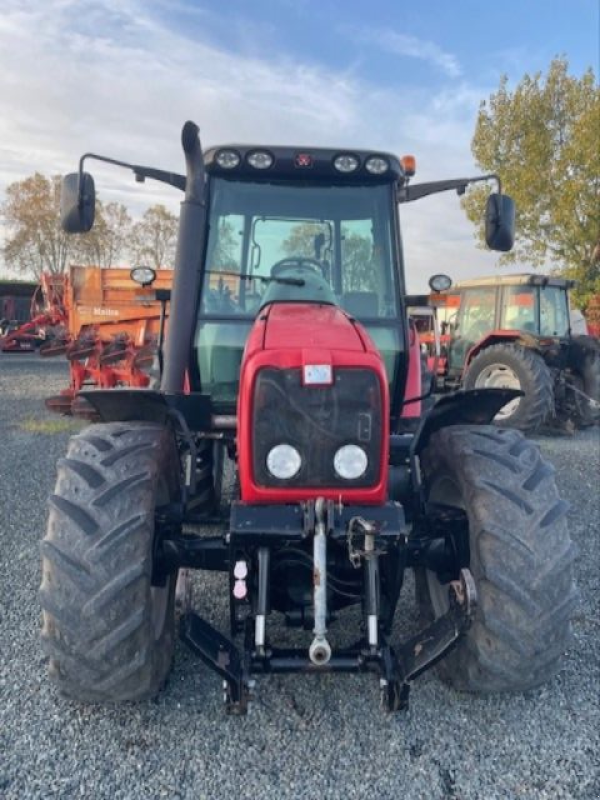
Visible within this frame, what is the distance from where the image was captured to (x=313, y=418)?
2.48m

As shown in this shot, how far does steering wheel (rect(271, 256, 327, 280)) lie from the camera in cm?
368

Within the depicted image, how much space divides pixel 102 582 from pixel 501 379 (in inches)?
323

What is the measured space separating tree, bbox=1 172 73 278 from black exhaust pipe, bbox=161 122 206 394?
41.3 metres

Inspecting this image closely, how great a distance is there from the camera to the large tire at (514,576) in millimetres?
2568

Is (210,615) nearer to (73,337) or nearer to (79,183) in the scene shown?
(79,183)

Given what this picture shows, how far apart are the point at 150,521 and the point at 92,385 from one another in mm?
10413

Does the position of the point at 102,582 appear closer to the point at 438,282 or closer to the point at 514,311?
the point at 438,282

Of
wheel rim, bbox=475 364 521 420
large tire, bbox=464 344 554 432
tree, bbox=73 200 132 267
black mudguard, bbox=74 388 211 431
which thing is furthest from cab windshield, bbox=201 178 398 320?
tree, bbox=73 200 132 267

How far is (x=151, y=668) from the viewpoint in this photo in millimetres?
2576

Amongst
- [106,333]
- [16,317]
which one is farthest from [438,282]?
[16,317]

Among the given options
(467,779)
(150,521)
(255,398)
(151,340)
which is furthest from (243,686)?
(151,340)

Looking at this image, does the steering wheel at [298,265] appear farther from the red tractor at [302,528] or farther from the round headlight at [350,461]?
the round headlight at [350,461]

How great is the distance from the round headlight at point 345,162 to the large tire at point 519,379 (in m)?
5.70

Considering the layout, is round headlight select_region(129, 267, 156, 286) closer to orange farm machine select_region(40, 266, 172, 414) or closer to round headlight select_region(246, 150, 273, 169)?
round headlight select_region(246, 150, 273, 169)
